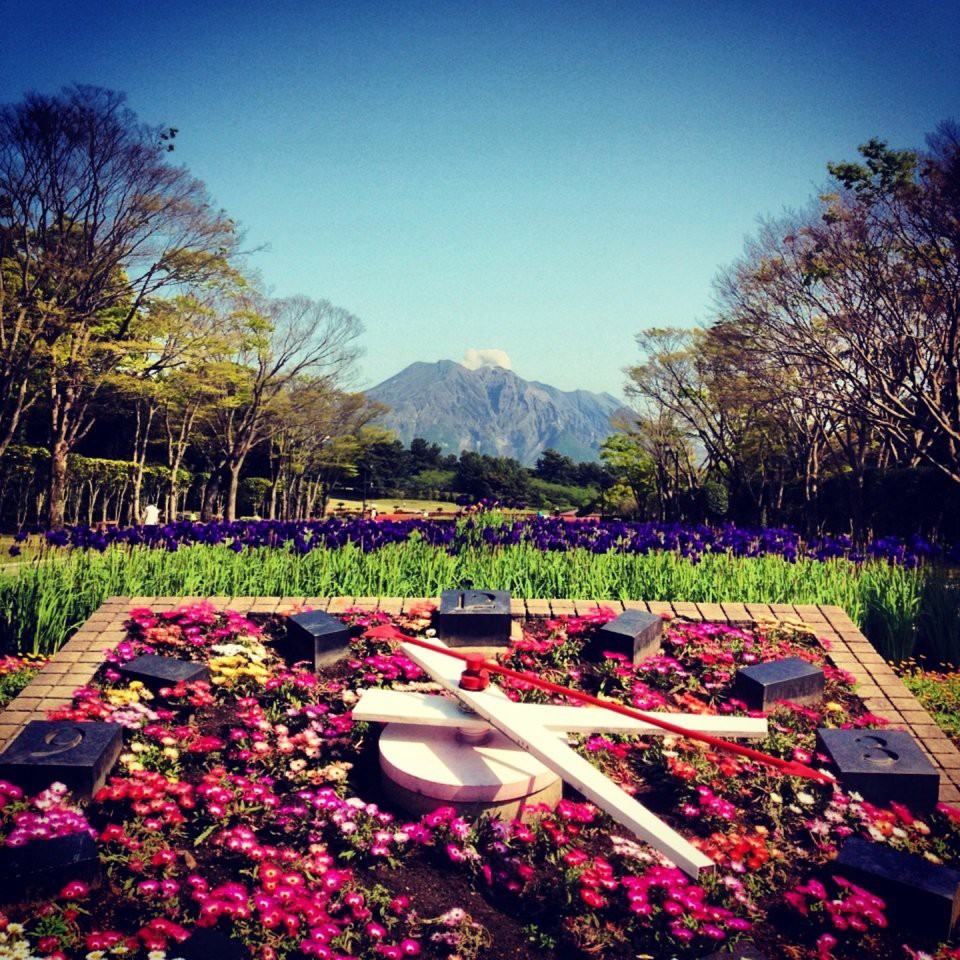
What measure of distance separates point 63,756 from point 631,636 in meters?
3.13

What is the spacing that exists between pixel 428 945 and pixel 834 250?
1481cm

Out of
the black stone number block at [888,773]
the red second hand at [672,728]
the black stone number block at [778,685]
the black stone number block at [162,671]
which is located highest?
the red second hand at [672,728]

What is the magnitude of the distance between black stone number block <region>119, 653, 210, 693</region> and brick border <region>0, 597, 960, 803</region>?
248mm

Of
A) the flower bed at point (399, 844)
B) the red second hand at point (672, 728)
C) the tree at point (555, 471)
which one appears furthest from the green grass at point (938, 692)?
the tree at point (555, 471)

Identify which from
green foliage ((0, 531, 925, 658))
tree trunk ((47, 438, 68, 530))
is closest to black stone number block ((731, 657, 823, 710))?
green foliage ((0, 531, 925, 658))

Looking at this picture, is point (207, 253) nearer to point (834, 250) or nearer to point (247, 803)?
point (834, 250)

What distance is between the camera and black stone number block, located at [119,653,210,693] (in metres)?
4.44

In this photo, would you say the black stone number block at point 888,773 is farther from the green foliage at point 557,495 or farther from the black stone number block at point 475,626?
the green foliage at point 557,495

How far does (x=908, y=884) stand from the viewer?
2.91 meters

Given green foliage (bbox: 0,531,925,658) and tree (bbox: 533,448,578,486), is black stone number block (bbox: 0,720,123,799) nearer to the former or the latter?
green foliage (bbox: 0,531,925,658)

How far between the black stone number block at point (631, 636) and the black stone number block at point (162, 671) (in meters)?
2.43

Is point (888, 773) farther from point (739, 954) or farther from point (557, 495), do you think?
point (557, 495)

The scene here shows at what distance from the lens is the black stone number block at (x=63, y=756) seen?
3.46 m

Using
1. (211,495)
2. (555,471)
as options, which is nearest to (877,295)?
(211,495)
